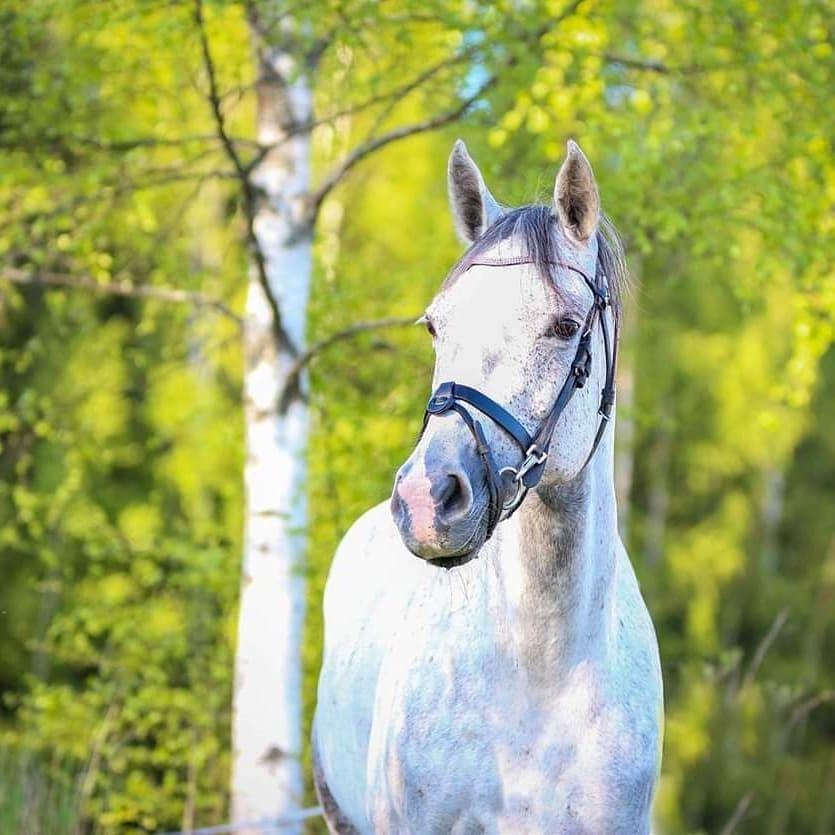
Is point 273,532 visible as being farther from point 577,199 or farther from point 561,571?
point 577,199

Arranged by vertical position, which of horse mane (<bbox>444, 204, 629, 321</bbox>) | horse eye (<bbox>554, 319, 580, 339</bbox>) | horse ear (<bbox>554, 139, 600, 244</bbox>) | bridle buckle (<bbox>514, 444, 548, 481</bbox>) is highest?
horse ear (<bbox>554, 139, 600, 244</bbox>)

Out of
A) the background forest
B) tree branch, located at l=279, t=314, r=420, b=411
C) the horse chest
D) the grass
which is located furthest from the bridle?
the grass

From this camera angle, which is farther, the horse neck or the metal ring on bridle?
the horse neck

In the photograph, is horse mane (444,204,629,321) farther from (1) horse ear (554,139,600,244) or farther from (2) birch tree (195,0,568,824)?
(2) birch tree (195,0,568,824)

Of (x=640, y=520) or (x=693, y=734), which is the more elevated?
(x=640, y=520)

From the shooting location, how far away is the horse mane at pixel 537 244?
321 cm

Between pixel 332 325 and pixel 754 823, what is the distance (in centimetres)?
1097

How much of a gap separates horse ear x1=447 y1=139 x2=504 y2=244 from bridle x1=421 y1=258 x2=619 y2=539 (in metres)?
0.32

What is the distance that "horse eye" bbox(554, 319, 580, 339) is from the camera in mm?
3176

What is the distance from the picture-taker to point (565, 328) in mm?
3188

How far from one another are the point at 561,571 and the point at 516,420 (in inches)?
20.3

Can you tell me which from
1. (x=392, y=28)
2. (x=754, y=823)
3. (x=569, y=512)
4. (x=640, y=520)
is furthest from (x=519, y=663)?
(x=640, y=520)

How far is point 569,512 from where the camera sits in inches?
132

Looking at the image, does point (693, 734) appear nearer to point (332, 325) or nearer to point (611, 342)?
point (332, 325)
